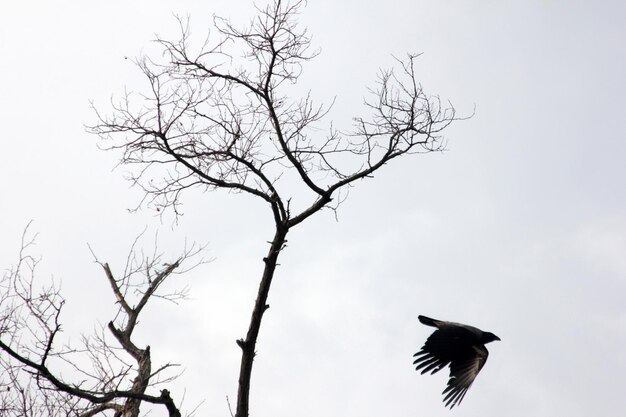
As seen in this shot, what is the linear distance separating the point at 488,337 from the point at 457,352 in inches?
17.7

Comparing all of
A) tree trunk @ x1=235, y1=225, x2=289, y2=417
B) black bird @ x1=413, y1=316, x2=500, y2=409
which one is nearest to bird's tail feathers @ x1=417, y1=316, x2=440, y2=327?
black bird @ x1=413, y1=316, x2=500, y2=409

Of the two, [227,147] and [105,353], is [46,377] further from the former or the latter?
[227,147]

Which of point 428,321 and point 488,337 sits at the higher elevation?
point 428,321

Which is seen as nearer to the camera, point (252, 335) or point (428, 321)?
point (252, 335)

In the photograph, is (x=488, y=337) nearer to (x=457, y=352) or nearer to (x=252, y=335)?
(x=457, y=352)

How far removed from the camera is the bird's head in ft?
31.5

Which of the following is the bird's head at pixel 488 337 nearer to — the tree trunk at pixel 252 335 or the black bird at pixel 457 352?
the black bird at pixel 457 352

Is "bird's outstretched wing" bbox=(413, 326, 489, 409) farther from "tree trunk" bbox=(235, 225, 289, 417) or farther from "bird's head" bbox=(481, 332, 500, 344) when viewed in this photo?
"tree trunk" bbox=(235, 225, 289, 417)

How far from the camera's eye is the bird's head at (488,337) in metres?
9.59

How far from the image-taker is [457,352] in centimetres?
952

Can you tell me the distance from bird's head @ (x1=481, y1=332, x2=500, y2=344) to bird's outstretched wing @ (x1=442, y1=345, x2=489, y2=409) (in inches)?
4.4

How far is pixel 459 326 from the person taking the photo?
9672mm

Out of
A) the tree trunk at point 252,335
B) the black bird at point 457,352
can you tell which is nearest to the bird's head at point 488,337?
the black bird at point 457,352

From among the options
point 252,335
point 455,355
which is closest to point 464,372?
point 455,355
